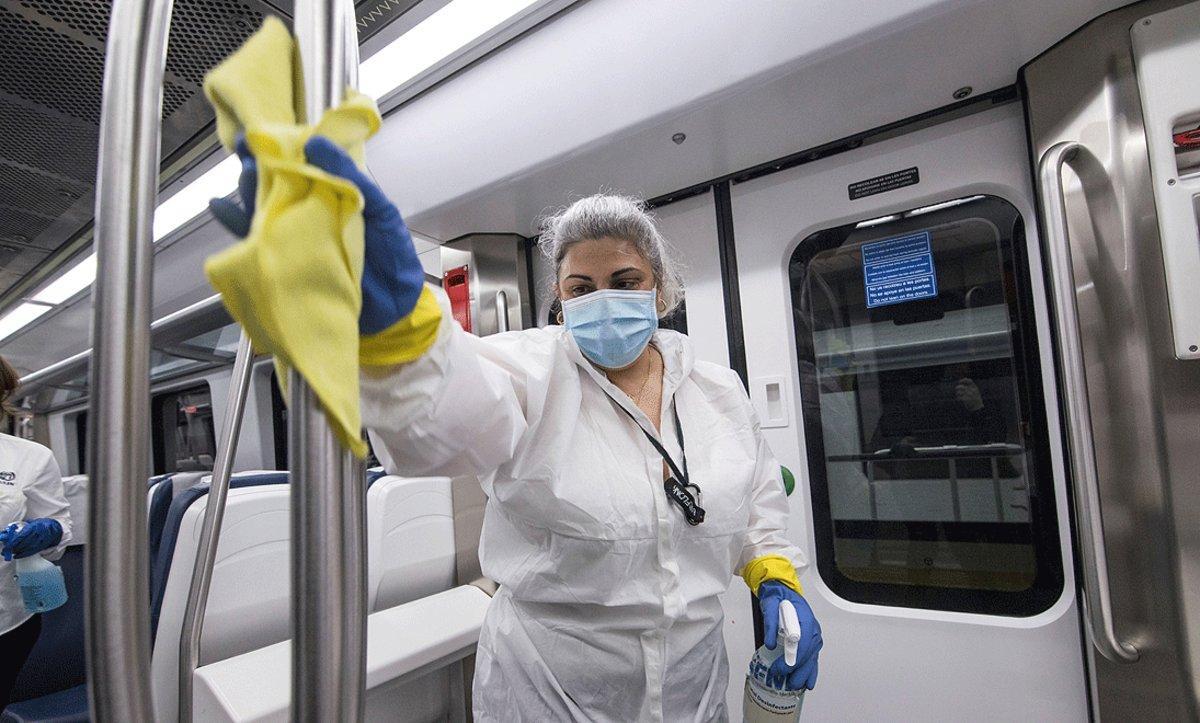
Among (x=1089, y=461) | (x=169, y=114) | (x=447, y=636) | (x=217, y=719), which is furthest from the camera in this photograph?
(x=169, y=114)

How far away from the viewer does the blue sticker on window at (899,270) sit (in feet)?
5.91

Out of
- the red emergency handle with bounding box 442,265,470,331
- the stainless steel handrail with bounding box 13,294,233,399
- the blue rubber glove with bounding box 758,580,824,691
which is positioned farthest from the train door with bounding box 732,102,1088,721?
the stainless steel handrail with bounding box 13,294,233,399

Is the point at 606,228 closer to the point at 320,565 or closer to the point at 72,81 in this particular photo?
the point at 320,565

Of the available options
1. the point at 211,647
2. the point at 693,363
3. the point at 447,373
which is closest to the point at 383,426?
the point at 447,373

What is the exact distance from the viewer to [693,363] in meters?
1.48

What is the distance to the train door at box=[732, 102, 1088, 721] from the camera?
164cm

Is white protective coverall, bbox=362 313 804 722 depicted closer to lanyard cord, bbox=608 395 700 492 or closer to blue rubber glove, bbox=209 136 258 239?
lanyard cord, bbox=608 395 700 492

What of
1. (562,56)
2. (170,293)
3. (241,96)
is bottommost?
(241,96)

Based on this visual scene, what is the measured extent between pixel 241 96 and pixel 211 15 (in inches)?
74.3

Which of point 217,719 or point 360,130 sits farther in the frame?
point 217,719

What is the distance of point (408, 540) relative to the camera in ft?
7.21

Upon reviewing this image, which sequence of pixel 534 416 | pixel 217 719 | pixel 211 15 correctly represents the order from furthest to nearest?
pixel 211 15 < pixel 217 719 < pixel 534 416

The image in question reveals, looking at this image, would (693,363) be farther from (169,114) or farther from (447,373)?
(169,114)

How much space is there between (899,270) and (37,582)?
339cm
